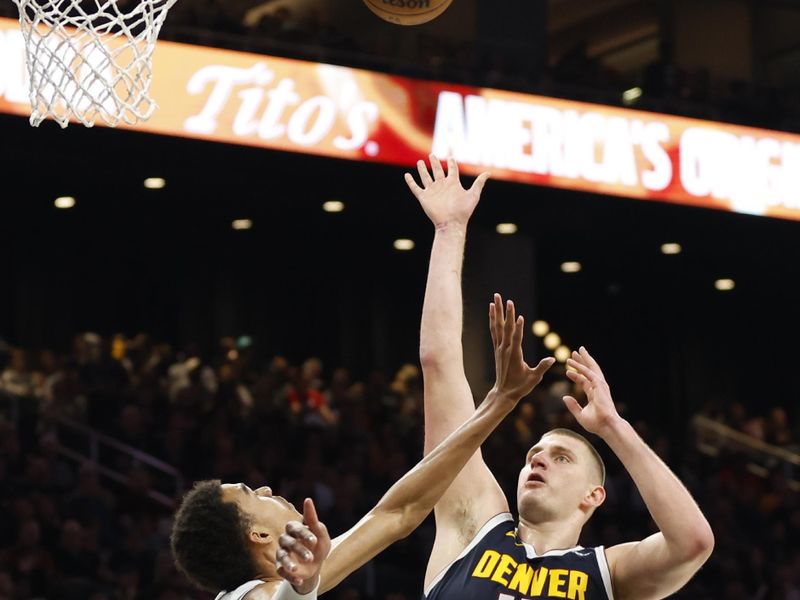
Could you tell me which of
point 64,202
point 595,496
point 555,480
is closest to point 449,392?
point 555,480

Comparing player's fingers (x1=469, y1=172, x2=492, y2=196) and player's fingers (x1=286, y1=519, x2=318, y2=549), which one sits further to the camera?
player's fingers (x1=469, y1=172, x2=492, y2=196)

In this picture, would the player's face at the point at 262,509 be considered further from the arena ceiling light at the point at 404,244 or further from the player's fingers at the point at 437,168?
the arena ceiling light at the point at 404,244

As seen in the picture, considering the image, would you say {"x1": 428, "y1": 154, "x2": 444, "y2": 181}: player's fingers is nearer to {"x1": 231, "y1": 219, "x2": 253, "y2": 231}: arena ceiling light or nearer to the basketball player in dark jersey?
the basketball player in dark jersey

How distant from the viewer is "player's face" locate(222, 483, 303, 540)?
3.32 meters

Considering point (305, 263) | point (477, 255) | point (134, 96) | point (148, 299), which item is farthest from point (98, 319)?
point (134, 96)

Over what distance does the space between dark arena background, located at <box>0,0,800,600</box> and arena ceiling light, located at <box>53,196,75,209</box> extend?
0.11 metres

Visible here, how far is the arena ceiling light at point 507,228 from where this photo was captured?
44.3ft

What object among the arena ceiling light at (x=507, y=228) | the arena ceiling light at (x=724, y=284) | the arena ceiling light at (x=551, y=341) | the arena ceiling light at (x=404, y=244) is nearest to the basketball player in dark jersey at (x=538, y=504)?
the arena ceiling light at (x=507, y=228)

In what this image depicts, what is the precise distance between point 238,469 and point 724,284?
9781 mm

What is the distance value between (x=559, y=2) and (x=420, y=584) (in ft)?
34.4

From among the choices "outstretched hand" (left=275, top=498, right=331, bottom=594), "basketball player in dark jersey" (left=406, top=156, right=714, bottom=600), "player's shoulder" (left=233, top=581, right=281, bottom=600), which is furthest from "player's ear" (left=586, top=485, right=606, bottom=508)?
"outstretched hand" (left=275, top=498, right=331, bottom=594)

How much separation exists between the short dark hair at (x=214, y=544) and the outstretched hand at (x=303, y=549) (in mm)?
440

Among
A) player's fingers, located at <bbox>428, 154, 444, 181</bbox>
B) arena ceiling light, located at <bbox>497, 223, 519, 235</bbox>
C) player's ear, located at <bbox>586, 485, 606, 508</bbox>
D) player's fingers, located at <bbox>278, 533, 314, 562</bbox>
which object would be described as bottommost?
player's fingers, located at <bbox>278, 533, 314, 562</bbox>

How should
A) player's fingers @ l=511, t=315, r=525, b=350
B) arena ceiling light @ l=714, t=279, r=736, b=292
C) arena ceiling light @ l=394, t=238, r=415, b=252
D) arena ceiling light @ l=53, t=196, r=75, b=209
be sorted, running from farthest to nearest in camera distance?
arena ceiling light @ l=714, t=279, r=736, b=292, arena ceiling light @ l=394, t=238, r=415, b=252, arena ceiling light @ l=53, t=196, r=75, b=209, player's fingers @ l=511, t=315, r=525, b=350
